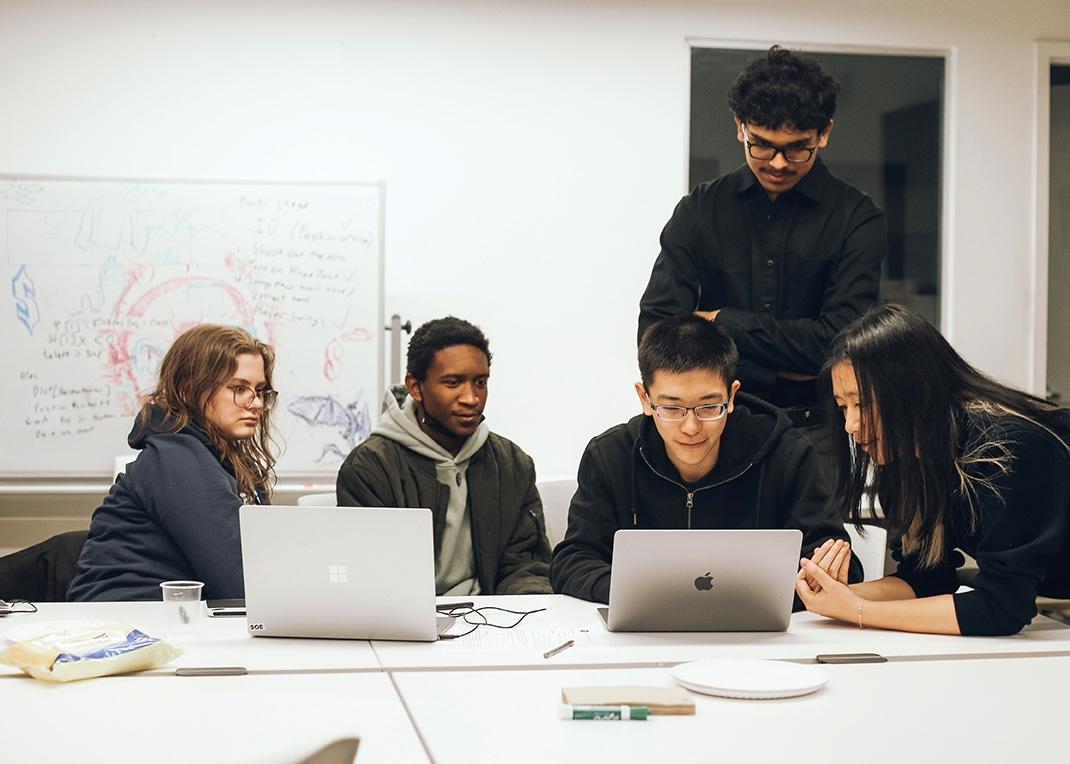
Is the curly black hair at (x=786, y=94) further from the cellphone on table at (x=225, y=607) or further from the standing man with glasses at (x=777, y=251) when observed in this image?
the cellphone on table at (x=225, y=607)

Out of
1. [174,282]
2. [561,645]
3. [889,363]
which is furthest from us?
[174,282]

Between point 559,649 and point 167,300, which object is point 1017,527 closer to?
point 559,649

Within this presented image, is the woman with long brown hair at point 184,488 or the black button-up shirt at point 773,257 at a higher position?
the black button-up shirt at point 773,257

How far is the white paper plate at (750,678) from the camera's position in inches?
60.7

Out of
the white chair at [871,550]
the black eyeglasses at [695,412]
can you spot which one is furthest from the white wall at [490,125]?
the black eyeglasses at [695,412]

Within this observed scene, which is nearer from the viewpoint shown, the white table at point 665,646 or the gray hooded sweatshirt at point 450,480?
the white table at point 665,646

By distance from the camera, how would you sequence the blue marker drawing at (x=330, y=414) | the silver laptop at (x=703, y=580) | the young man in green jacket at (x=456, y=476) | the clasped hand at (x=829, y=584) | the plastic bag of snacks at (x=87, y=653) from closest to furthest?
the plastic bag of snacks at (x=87, y=653) → the silver laptop at (x=703, y=580) → the clasped hand at (x=829, y=584) → the young man in green jacket at (x=456, y=476) → the blue marker drawing at (x=330, y=414)

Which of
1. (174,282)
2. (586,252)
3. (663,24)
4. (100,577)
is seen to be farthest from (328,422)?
(663,24)

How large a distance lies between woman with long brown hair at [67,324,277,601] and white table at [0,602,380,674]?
17 cm

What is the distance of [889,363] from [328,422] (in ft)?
7.63

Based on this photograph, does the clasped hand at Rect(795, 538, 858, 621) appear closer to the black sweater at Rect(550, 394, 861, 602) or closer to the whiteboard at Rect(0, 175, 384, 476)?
the black sweater at Rect(550, 394, 861, 602)

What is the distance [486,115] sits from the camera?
418 centimetres

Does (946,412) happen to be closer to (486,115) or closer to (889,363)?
(889,363)

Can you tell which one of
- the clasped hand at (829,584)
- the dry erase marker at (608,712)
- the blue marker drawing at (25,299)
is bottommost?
the dry erase marker at (608,712)
